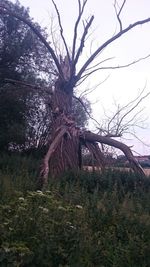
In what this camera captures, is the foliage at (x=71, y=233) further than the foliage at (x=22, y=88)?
No

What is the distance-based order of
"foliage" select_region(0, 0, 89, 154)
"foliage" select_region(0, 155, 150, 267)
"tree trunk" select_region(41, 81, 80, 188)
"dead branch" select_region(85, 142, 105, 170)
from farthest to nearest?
"foliage" select_region(0, 0, 89, 154) → "dead branch" select_region(85, 142, 105, 170) → "tree trunk" select_region(41, 81, 80, 188) → "foliage" select_region(0, 155, 150, 267)

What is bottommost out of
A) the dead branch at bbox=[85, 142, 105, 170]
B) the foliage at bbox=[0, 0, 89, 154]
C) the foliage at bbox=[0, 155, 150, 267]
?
the foliage at bbox=[0, 155, 150, 267]

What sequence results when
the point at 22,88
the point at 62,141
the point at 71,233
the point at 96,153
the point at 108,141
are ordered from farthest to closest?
1. the point at 22,88
2. the point at 108,141
3. the point at 96,153
4. the point at 62,141
5. the point at 71,233

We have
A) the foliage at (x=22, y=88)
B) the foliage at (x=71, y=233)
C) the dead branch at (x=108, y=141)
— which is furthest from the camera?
the foliage at (x=22, y=88)

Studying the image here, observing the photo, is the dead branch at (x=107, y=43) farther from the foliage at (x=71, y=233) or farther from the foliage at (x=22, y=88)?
the foliage at (x=71, y=233)

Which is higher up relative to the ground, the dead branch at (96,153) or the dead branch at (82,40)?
the dead branch at (82,40)

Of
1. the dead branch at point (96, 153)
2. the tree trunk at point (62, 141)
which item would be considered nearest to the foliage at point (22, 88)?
the tree trunk at point (62, 141)

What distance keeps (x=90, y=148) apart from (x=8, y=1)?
8.87 m

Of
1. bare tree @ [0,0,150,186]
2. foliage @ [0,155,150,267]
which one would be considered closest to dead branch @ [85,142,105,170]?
bare tree @ [0,0,150,186]

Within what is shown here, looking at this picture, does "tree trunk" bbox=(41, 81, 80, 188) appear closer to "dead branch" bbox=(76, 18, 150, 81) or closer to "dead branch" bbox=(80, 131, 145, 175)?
"dead branch" bbox=(80, 131, 145, 175)

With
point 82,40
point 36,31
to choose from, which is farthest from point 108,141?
point 36,31

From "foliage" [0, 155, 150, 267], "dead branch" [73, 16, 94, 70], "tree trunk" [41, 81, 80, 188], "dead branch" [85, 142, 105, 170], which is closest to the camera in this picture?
"foliage" [0, 155, 150, 267]

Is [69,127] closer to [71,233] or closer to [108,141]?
[108,141]

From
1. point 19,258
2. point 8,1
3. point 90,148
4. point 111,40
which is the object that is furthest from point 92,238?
point 8,1
